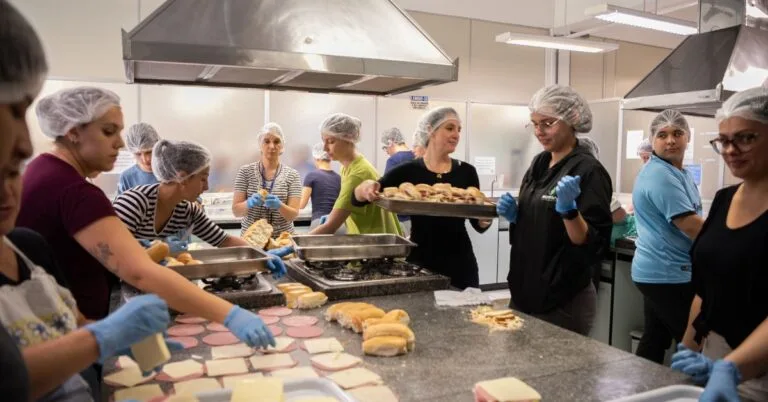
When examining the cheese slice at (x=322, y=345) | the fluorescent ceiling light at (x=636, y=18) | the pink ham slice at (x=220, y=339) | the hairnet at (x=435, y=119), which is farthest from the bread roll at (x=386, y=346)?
the fluorescent ceiling light at (x=636, y=18)

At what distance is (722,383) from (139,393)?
156 cm

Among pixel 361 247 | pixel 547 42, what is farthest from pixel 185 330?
pixel 547 42

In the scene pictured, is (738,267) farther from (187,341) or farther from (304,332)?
(187,341)

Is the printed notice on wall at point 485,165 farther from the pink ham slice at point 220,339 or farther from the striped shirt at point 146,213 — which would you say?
the pink ham slice at point 220,339

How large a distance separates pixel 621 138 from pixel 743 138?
5.53m

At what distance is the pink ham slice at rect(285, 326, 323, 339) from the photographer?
6.53ft

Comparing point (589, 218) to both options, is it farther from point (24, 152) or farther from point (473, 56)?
point (473, 56)

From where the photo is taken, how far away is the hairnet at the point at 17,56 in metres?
0.73

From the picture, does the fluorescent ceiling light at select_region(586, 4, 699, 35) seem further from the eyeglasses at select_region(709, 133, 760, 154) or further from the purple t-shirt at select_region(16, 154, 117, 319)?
the purple t-shirt at select_region(16, 154, 117, 319)

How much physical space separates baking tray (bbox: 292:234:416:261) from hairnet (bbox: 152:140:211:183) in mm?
622

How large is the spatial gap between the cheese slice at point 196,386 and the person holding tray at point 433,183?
61.8 inches

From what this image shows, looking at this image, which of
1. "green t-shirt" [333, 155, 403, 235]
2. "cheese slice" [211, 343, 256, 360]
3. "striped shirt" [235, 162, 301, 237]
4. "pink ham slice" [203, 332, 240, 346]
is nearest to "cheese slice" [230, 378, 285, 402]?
"cheese slice" [211, 343, 256, 360]

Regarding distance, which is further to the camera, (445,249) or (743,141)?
(445,249)

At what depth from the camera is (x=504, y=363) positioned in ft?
5.74
